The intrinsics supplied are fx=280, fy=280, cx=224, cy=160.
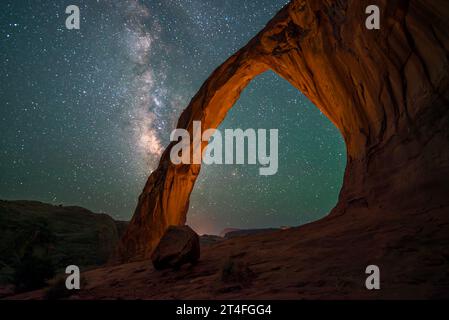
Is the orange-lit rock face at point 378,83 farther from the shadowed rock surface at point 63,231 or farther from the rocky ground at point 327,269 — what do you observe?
the shadowed rock surface at point 63,231

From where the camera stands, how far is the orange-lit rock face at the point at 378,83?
499 cm

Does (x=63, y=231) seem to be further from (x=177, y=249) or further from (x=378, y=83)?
(x=378, y=83)

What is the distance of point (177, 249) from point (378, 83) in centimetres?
579

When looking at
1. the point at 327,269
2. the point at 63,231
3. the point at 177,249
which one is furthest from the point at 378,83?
the point at 63,231

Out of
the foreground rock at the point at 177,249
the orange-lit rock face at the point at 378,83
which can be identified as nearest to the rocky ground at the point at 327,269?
the foreground rock at the point at 177,249

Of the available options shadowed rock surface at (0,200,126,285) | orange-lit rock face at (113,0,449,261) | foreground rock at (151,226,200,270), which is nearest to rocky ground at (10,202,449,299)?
foreground rock at (151,226,200,270)

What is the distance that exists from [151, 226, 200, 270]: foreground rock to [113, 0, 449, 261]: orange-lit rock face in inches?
143

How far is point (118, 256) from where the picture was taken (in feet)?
40.6

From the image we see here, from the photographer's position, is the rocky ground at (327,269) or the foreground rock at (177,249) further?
the foreground rock at (177,249)

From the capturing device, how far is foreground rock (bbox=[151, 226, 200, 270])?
549 cm

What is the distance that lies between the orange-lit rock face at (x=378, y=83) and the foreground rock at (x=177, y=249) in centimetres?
363

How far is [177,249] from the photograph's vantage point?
553cm

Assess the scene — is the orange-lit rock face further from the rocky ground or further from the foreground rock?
the foreground rock

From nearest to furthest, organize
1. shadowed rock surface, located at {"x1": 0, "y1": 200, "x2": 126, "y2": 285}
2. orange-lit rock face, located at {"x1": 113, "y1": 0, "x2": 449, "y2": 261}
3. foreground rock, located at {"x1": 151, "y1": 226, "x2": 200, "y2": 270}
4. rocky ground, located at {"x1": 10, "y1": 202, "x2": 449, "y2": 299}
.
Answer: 1. rocky ground, located at {"x1": 10, "y1": 202, "x2": 449, "y2": 299}
2. orange-lit rock face, located at {"x1": 113, "y1": 0, "x2": 449, "y2": 261}
3. foreground rock, located at {"x1": 151, "y1": 226, "x2": 200, "y2": 270}
4. shadowed rock surface, located at {"x1": 0, "y1": 200, "x2": 126, "y2": 285}
